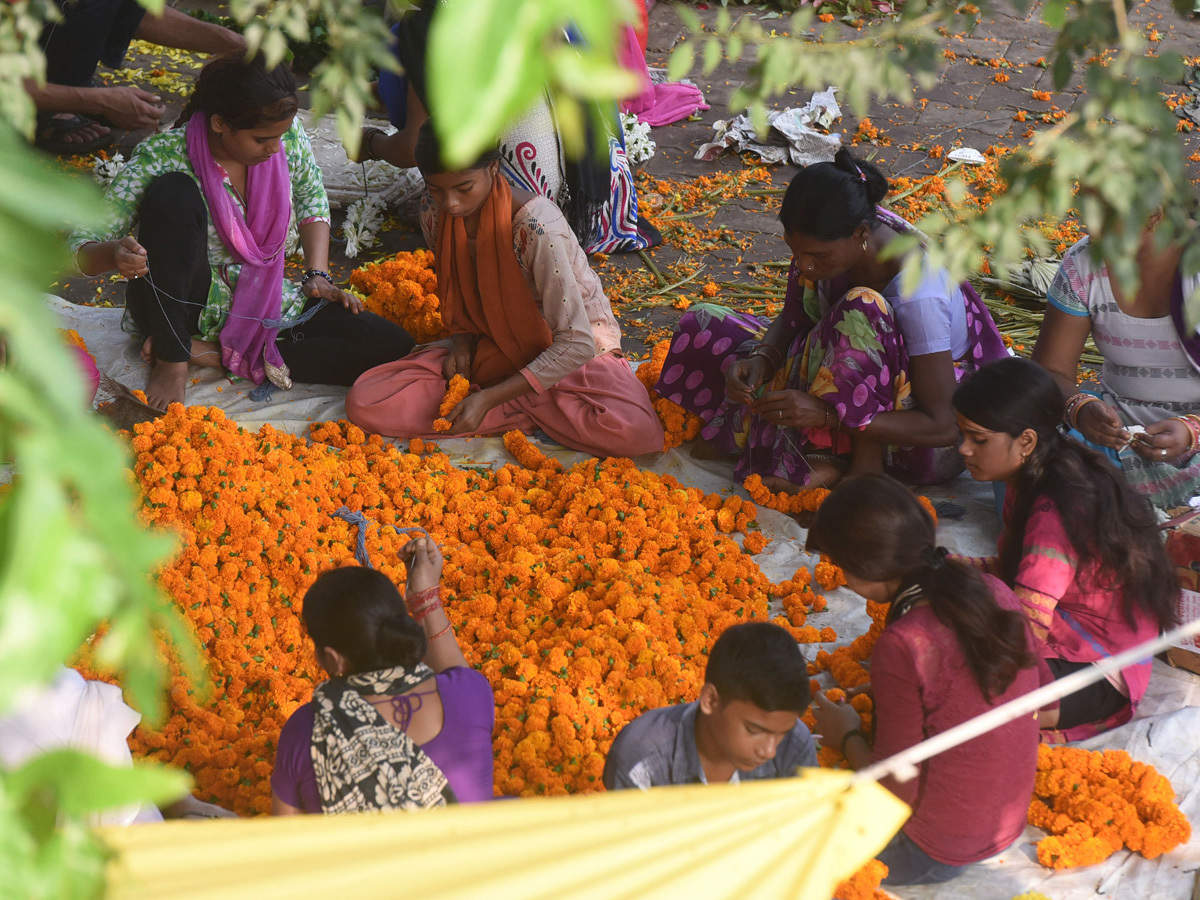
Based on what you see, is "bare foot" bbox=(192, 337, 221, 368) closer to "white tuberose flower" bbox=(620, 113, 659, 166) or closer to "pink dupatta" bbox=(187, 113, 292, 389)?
"pink dupatta" bbox=(187, 113, 292, 389)

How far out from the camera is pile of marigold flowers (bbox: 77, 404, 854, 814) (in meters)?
2.98

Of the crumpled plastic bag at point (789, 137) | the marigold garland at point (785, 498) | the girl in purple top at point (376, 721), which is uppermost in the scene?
the crumpled plastic bag at point (789, 137)

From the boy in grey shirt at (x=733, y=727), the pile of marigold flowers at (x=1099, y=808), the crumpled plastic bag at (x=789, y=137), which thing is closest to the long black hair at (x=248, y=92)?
the boy in grey shirt at (x=733, y=727)

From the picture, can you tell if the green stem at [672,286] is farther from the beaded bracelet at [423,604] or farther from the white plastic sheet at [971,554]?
the beaded bracelet at [423,604]

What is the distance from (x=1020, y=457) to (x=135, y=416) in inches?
130

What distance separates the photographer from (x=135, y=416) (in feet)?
14.1

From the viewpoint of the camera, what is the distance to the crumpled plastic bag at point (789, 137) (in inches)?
269

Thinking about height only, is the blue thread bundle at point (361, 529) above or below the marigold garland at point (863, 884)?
below

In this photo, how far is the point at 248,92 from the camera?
399 cm

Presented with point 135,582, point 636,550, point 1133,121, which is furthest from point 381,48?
point 636,550

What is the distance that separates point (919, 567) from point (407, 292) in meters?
3.16

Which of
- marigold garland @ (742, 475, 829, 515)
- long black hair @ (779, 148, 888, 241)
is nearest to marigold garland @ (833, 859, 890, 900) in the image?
marigold garland @ (742, 475, 829, 515)

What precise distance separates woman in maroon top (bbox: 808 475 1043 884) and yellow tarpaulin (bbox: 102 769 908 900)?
32.4 inches

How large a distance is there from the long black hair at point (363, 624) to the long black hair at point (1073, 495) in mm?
1706
